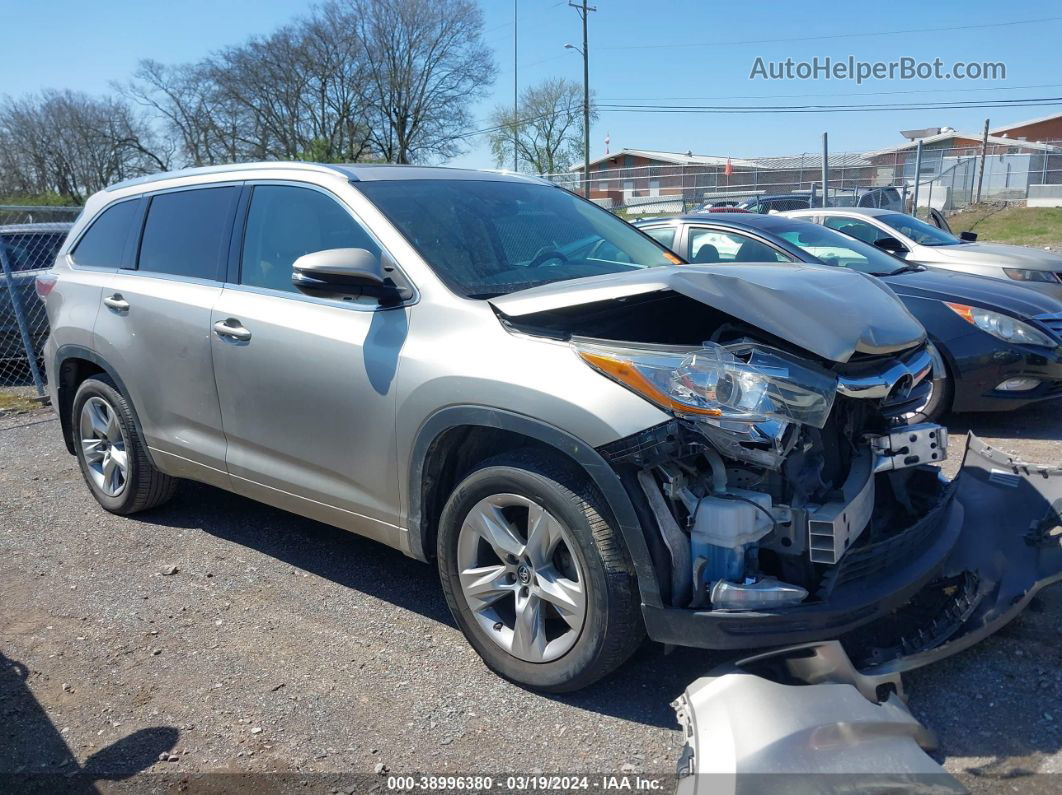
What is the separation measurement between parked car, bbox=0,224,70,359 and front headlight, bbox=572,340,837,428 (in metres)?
8.24

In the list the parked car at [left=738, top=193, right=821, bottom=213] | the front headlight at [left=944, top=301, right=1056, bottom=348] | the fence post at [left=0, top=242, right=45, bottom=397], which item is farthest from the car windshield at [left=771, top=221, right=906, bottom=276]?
the parked car at [left=738, top=193, right=821, bottom=213]

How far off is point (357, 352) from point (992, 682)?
2.65 m

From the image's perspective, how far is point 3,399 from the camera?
8.83 m

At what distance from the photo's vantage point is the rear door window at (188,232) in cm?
427

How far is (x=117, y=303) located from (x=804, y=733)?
4.02 metres

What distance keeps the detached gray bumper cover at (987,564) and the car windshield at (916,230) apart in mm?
6173

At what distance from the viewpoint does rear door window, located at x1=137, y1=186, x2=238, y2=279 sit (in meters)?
4.27

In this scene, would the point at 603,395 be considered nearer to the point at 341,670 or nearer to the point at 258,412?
the point at 341,670

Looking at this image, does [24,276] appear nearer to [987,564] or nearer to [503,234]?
[503,234]

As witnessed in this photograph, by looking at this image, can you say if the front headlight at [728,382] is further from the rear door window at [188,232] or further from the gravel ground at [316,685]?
the rear door window at [188,232]

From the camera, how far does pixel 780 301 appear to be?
284 centimetres

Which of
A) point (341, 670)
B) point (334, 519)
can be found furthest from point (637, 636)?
point (334, 519)

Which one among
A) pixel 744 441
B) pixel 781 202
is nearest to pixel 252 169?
pixel 744 441

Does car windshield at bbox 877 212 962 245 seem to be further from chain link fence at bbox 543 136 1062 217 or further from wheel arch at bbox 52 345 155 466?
chain link fence at bbox 543 136 1062 217
